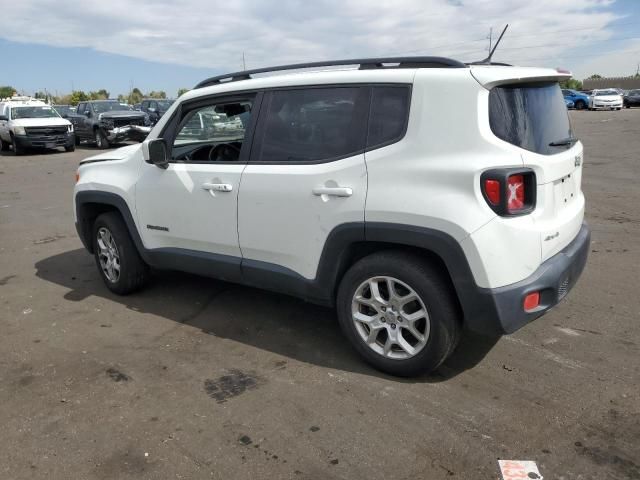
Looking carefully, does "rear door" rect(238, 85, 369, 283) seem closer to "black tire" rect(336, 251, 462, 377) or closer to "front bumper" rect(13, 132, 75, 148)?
"black tire" rect(336, 251, 462, 377)

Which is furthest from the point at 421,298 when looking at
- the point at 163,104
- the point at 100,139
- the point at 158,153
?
the point at 163,104

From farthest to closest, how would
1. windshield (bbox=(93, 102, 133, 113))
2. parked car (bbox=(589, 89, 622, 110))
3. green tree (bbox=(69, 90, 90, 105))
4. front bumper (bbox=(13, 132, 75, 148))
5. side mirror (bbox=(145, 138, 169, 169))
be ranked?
green tree (bbox=(69, 90, 90, 105)) < parked car (bbox=(589, 89, 622, 110)) < windshield (bbox=(93, 102, 133, 113)) < front bumper (bbox=(13, 132, 75, 148)) < side mirror (bbox=(145, 138, 169, 169))

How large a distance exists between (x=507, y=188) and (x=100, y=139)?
2084cm

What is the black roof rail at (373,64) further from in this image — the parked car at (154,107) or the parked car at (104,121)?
the parked car at (154,107)

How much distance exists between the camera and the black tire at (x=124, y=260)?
4.80m

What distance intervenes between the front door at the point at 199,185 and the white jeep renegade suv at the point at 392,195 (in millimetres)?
15

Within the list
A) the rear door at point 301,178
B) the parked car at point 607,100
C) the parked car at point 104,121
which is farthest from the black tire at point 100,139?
the parked car at point 607,100

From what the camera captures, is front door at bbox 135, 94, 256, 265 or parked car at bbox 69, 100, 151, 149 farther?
parked car at bbox 69, 100, 151, 149

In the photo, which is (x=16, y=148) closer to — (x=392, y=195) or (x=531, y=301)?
(x=392, y=195)

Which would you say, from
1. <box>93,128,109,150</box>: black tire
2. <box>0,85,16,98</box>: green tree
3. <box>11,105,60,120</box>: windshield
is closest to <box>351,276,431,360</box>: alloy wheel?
<box>93,128,109,150</box>: black tire

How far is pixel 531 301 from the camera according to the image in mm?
2982

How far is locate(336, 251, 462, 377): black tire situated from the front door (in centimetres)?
105

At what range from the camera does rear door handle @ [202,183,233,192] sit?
385 cm

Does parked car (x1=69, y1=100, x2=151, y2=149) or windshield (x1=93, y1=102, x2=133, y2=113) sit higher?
windshield (x1=93, y1=102, x2=133, y2=113)
